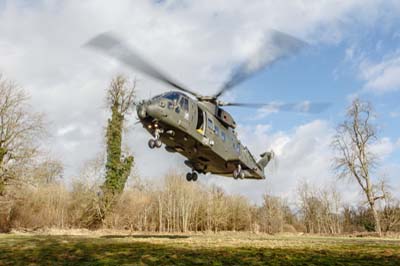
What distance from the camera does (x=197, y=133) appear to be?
15680mm

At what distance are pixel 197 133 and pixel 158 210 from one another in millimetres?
28738

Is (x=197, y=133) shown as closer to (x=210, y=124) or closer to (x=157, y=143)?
(x=210, y=124)

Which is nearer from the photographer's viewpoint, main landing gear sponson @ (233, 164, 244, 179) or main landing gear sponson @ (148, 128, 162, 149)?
main landing gear sponson @ (148, 128, 162, 149)

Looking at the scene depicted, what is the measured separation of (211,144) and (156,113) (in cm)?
349

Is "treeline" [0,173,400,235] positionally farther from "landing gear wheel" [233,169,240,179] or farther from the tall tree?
"landing gear wheel" [233,169,240,179]

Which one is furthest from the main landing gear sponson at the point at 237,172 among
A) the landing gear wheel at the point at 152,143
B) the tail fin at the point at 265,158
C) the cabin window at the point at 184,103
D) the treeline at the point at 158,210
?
the treeline at the point at 158,210

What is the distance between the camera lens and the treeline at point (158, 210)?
37.0m

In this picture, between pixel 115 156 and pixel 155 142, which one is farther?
pixel 115 156

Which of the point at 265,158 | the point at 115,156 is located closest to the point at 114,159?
the point at 115,156

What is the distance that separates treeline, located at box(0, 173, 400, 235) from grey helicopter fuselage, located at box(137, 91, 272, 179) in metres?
22.6

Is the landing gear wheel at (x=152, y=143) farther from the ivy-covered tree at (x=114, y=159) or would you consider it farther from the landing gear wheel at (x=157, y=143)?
the ivy-covered tree at (x=114, y=159)

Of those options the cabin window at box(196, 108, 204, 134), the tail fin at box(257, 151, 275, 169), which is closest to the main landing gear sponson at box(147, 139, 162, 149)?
the cabin window at box(196, 108, 204, 134)

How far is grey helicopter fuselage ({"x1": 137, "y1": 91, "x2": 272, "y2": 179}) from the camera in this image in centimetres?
1439

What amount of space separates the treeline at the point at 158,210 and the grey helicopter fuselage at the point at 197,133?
22589mm
